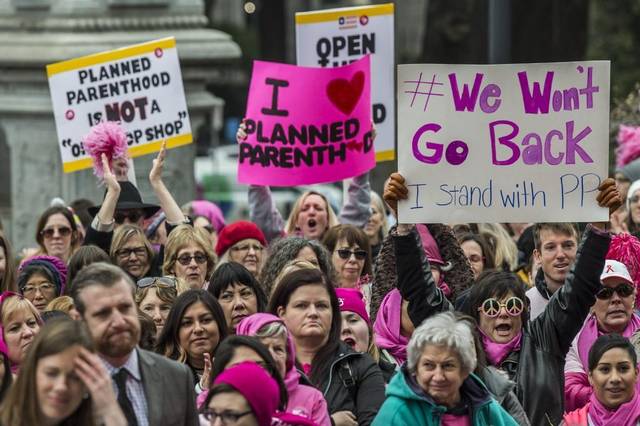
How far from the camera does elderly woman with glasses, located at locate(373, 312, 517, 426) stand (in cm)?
751

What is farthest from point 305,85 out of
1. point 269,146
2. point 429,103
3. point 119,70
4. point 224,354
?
point 224,354

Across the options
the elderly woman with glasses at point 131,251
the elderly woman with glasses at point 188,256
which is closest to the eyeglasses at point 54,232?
the elderly woman with glasses at point 131,251

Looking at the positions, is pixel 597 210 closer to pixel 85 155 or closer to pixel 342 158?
pixel 342 158

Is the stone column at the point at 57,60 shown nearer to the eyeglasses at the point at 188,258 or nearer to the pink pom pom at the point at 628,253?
the eyeglasses at the point at 188,258

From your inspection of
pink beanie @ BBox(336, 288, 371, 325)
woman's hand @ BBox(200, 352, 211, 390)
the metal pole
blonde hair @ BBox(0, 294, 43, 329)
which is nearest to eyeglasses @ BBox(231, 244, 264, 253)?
pink beanie @ BBox(336, 288, 371, 325)

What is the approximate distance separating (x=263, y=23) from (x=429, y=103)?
35.1 m

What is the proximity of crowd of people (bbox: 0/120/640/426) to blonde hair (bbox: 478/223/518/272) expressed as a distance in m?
0.23

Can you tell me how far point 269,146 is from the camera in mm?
12555

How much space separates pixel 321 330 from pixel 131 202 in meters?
3.86

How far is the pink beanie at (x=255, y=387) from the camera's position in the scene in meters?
6.83

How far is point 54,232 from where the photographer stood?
11828 millimetres

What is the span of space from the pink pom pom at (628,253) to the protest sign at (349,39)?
3.88 metres

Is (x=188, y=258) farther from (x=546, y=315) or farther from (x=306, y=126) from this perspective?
(x=546, y=315)

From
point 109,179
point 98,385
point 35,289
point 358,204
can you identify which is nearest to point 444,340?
point 98,385
